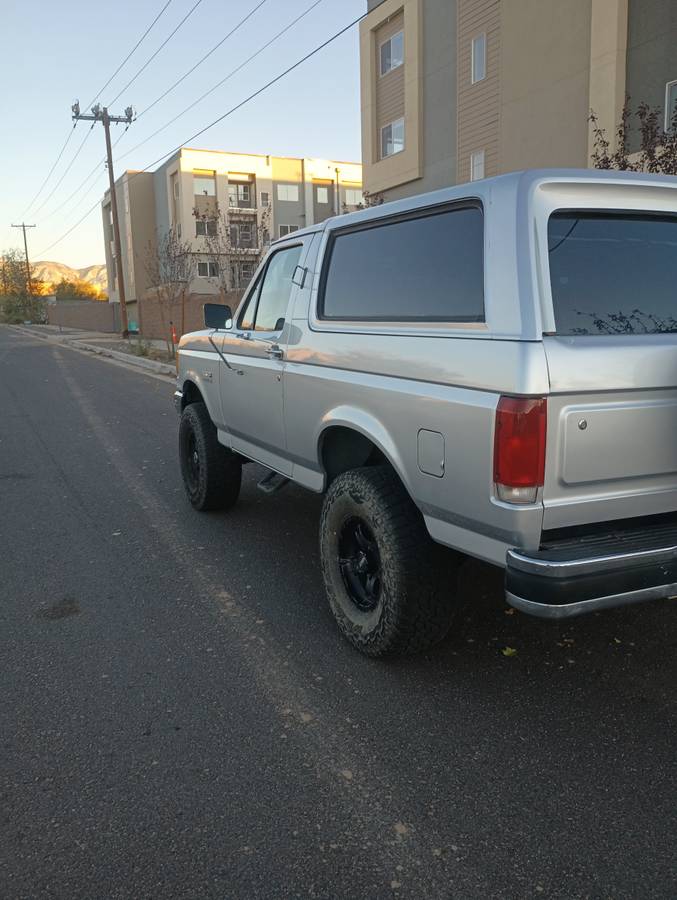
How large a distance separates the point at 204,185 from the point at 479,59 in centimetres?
3804

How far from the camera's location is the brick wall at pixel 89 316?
176ft

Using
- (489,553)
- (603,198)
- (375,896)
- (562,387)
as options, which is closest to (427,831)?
(375,896)

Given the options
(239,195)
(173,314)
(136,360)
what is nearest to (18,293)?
(239,195)

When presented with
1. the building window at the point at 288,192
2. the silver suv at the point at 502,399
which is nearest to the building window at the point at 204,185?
the building window at the point at 288,192

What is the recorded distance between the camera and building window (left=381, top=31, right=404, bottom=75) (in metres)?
23.9

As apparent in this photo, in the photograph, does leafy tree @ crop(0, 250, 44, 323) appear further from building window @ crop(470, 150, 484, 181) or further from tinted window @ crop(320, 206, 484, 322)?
tinted window @ crop(320, 206, 484, 322)

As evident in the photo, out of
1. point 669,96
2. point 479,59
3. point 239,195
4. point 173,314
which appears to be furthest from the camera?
point 239,195

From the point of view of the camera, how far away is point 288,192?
6006 cm

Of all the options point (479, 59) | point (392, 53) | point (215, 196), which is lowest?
point (479, 59)

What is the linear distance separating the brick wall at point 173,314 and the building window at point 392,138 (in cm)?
709

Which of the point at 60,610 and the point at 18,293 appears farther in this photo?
the point at 18,293

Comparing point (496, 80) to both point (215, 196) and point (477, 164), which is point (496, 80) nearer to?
point (477, 164)

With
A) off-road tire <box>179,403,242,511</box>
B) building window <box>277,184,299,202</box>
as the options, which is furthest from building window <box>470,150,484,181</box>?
building window <box>277,184,299,202</box>

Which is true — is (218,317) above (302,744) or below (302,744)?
above
